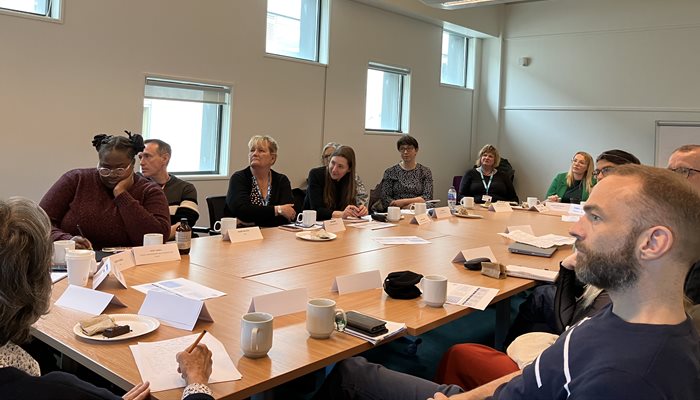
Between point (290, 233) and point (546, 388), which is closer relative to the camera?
point (546, 388)

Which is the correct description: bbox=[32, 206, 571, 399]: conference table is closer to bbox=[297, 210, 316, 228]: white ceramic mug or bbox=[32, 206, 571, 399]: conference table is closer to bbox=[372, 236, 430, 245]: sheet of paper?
bbox=[372, 236, 430, 245]: sheet of paper

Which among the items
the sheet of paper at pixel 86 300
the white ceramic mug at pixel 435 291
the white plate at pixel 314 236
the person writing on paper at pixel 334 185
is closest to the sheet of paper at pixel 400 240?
the white plate at pixel 314 236

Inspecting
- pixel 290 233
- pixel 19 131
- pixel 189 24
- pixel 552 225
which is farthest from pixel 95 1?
pixel 552 225

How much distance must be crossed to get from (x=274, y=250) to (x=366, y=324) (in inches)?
50.5

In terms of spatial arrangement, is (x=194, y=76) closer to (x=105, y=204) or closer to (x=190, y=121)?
(x=190, y=121)

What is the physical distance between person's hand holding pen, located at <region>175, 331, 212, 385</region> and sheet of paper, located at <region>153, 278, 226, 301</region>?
0.63 m

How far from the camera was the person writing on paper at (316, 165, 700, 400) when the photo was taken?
40.4 inches

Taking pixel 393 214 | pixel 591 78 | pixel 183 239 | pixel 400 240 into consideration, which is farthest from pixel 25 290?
pixel 591 78

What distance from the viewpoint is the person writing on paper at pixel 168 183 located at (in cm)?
364

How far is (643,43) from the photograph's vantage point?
7566 millimetres

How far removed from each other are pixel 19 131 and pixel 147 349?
3.64 m

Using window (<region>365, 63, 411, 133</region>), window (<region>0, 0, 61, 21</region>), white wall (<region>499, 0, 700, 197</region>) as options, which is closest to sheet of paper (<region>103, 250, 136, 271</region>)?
window (<region>0, 0, 61, 21</region>)

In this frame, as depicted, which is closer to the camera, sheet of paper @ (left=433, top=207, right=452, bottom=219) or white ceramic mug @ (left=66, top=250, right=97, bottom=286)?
white ceramic mug @ (left=66, top=250, right=97, bottom=286)

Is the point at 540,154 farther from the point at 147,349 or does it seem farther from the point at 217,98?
the point at 147,349
